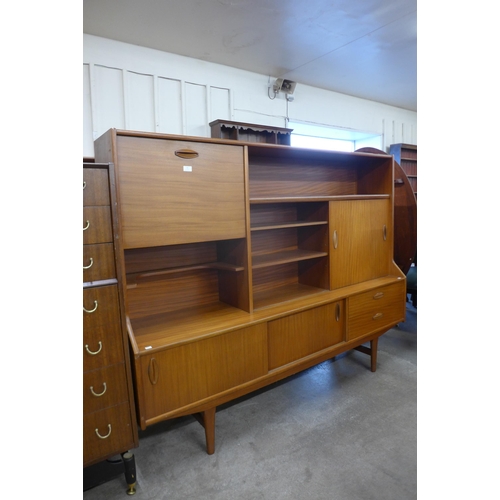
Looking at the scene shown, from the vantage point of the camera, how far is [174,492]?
5.57 ft

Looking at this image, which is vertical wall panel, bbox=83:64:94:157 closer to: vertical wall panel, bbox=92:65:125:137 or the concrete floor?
vertical wall panel, bbox=92:65:125:137

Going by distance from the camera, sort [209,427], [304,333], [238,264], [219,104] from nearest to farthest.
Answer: [209,427] < [238,264] < [304,333] < [219,104]

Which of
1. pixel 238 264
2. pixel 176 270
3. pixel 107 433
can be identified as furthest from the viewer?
pixel 238 264

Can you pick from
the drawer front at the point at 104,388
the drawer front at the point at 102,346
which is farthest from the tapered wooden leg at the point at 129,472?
the drawer front at the point at 102,346

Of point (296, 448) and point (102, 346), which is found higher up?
point (102, 346)

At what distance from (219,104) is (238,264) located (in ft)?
7.79

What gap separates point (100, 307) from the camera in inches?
60.1

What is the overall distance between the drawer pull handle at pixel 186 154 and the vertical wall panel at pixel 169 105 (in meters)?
1.88

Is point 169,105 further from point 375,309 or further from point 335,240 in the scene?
point 375,309

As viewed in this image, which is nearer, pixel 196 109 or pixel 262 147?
pixel 262 147

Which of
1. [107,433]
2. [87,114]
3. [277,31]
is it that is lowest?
Result: [107,433]

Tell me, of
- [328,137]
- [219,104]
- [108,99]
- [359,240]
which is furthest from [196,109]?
[328,137]

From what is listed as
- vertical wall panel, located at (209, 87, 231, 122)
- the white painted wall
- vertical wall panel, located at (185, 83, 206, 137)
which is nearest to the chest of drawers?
the white painted wall
